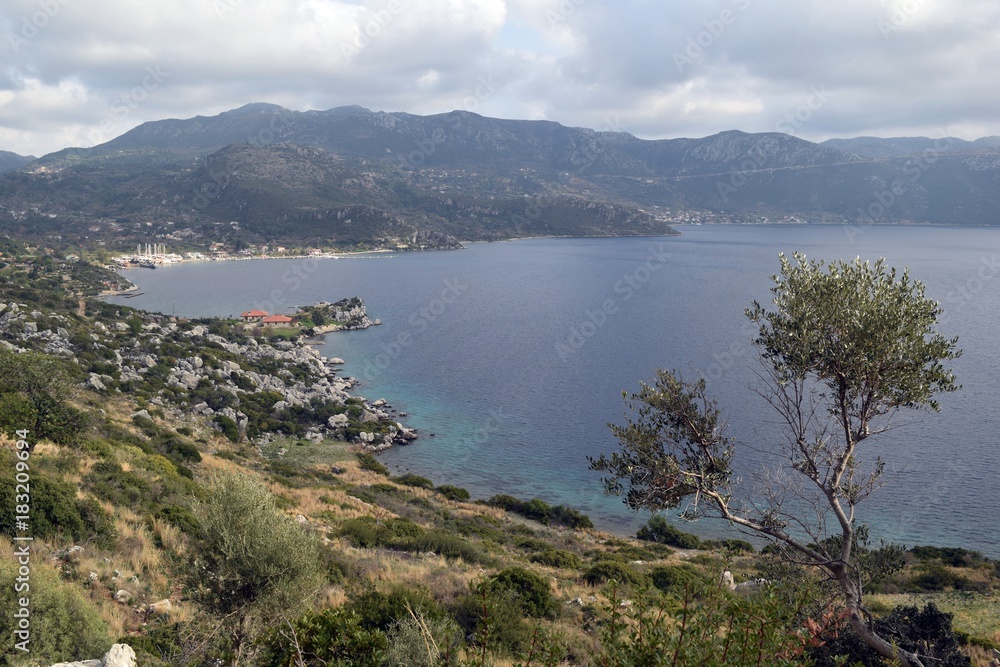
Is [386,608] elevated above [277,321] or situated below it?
above

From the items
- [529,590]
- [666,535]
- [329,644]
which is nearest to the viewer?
[329,644]

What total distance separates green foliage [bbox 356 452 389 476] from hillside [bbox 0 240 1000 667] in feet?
0.63

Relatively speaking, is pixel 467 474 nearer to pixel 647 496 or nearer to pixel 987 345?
pixel 647 496

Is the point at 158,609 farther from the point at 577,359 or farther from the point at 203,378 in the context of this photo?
the point at 577,359

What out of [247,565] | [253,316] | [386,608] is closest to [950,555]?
[386,608]

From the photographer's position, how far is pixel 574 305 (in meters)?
99.8

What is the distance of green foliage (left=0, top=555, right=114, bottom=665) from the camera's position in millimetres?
7853

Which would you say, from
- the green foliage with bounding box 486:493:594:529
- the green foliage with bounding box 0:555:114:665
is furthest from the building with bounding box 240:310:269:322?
the green foliage with bounding box 0:555:114:665

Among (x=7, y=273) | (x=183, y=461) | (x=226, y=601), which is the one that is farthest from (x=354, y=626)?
(x=7, y=273)

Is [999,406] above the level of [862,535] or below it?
below

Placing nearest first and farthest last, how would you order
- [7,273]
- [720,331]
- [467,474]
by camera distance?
[467,474], [720,331], [7,273]

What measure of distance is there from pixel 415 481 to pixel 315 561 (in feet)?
88.5

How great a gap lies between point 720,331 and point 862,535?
67.7 meters

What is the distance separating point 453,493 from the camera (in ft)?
Answer: 113
